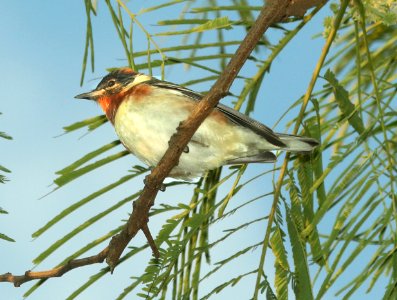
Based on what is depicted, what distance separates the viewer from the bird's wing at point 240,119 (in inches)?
126

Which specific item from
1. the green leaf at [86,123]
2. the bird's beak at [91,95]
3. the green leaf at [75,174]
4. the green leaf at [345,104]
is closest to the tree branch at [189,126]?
the green leaf at [75,174]

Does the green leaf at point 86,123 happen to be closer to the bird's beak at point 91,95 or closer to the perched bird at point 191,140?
the perched bird at point 191,140

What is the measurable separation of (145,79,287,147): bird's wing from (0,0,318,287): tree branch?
48 centimetres

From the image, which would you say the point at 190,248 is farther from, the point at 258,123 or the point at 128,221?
the point at 258,123

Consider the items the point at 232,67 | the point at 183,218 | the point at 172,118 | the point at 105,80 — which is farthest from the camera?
the point at 105,80

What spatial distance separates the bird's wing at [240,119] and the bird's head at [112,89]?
166 millimetres

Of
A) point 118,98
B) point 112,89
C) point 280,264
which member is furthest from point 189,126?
point 112,89

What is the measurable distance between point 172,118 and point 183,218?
1.49ft

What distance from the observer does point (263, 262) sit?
281 cm

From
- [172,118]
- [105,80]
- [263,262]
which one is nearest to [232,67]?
[263,262]

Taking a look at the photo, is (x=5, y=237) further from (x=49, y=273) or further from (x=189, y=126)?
(x=189, y=126)

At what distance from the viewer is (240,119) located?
10.6 feet

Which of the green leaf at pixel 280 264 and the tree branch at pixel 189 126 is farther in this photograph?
the green leaf at pixel 280 264

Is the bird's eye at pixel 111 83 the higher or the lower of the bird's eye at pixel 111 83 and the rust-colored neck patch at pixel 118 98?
the higher
